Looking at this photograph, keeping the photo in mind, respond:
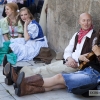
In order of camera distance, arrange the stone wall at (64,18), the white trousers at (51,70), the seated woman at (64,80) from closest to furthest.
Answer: the seated woman at (64,80)
the white trousers at (51,70)
the stone wall at (64,18)

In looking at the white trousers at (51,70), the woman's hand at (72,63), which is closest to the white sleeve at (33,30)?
the white trousers at (51,70)

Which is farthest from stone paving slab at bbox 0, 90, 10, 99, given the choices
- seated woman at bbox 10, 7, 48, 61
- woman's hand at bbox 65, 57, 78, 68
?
seated woman at bbox 10, 7, 48, 61

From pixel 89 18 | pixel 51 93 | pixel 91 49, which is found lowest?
pixel 51 93

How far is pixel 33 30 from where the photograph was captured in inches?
229

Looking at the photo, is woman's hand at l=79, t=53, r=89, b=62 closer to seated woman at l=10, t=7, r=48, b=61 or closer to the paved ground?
the paved ground

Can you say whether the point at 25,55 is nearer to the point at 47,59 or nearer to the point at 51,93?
the point at 47,59

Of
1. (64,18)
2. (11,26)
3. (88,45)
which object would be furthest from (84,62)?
(11,26)

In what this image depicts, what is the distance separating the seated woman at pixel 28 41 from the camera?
5789 millimetres

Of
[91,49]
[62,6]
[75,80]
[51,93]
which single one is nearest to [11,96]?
[51,93]

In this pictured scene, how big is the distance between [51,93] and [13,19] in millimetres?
2528

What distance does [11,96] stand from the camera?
4.04 meters

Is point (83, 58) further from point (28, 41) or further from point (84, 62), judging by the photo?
point (28, 41)

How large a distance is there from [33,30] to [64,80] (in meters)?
2.02

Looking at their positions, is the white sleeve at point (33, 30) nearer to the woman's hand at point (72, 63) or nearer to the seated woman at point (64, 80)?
the woman's hand at point (72, 63)
